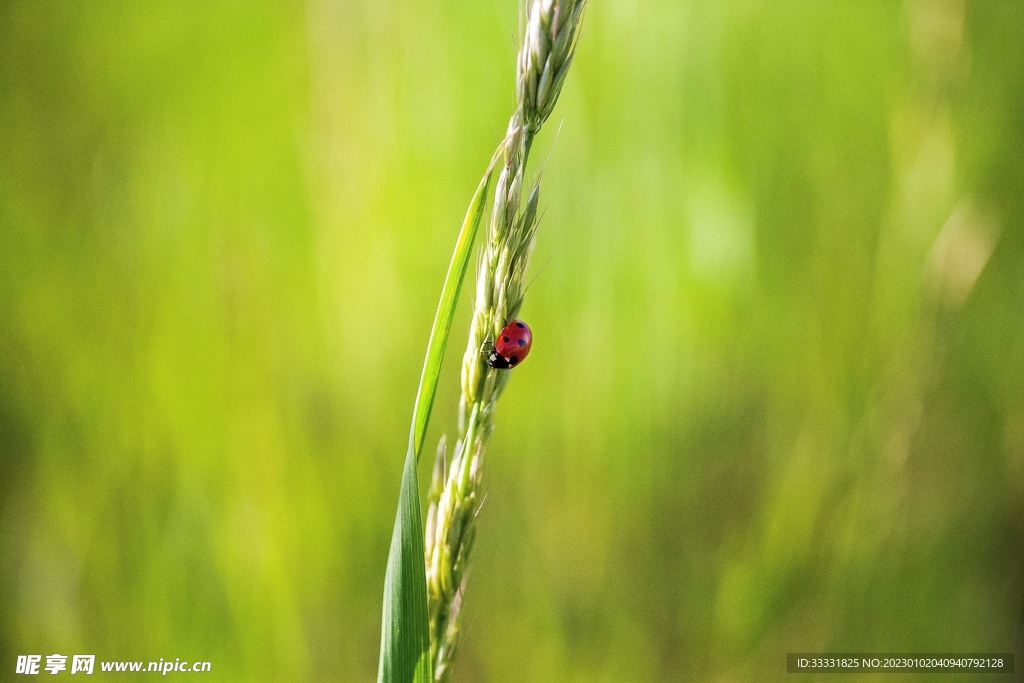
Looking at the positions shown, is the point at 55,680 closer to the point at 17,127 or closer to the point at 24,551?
the point at 24,551

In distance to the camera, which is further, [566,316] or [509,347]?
[566,316]

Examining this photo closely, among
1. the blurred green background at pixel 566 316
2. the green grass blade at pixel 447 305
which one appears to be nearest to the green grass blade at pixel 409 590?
the green grass blade at pixel 447 305

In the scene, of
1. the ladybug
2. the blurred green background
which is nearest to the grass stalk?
the ladybug

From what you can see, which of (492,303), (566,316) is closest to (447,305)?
(492,303)

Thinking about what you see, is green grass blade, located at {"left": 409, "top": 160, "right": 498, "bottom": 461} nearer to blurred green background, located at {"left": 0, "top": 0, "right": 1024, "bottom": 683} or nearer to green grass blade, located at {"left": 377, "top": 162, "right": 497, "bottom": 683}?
green grass blade, located at {"left": 377, "top": 162, "right": 497, "bottom": 683}

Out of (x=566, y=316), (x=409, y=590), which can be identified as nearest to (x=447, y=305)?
(x=409, y=590)

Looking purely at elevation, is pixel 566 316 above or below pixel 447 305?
below

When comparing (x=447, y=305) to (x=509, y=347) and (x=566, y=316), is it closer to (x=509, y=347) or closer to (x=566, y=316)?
(x=509, y=347)

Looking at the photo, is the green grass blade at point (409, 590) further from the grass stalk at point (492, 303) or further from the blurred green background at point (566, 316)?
the blurred green background at point (566, 316)
